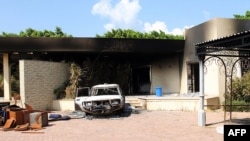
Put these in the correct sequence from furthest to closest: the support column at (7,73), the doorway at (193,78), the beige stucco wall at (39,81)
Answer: the doorway at (193,78)
the support column at (7,73)
the beige stucco wall at (39,81)

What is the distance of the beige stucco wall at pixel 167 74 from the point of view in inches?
991

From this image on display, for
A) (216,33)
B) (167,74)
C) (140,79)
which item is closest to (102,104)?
(216,33)

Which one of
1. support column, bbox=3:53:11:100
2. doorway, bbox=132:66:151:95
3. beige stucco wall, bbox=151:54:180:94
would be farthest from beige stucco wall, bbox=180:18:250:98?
support column, bbox=3:53:11:100

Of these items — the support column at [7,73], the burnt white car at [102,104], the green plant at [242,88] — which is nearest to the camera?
the burnt white car at [102,104]

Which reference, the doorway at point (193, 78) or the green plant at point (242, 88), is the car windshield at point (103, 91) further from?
the doorway at point (193, 78)

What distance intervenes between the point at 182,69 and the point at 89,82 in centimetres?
628

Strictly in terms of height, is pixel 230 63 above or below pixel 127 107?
above

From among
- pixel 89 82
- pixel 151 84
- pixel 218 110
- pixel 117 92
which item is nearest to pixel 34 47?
pixel 89 82

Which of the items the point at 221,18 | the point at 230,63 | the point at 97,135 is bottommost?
the point at 97,135

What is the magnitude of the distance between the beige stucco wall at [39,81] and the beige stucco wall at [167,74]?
7.30 metres

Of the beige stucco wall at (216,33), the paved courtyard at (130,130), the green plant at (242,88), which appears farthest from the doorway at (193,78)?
the paved courtyard at (130,130)

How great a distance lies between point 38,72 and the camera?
66.9 ft

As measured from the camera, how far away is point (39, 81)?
20438mm

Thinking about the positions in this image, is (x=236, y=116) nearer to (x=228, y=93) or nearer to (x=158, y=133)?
(x=228, y=93)
